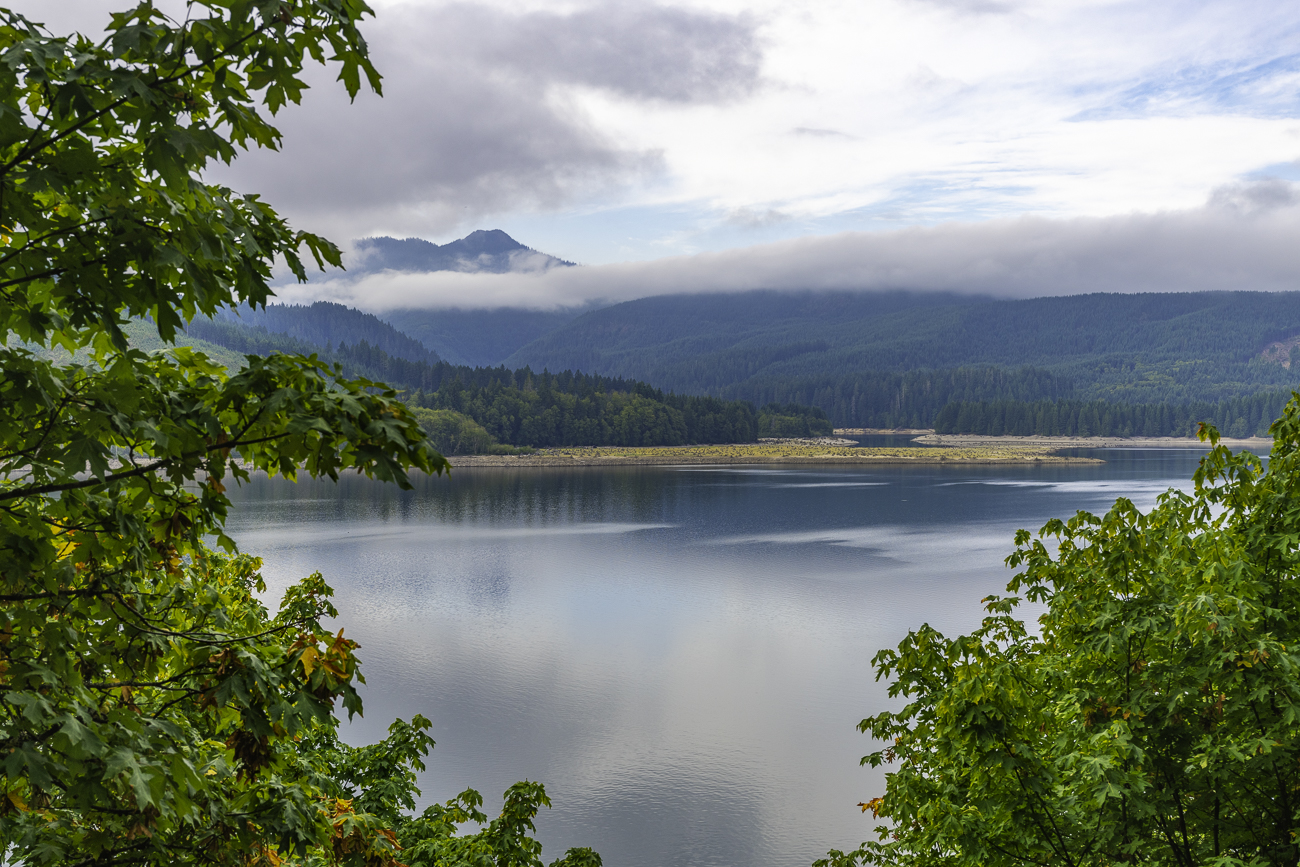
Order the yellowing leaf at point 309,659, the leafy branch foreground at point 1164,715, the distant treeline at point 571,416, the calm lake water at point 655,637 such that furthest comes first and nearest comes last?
the distant treeline at point 571,416
the calm lake water at point 655,637
the leafy branch foreground at point 1164,715
the yellowing leaf at point 309,659

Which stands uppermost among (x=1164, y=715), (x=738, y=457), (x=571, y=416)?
(x=571, y=416)

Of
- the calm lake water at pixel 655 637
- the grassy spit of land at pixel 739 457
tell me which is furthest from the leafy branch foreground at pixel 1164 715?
the grassy spit of land at pixel 739 457

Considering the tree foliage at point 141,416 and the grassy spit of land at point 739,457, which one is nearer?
the tree foliage at point 141,416

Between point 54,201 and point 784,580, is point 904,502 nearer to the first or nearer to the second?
point 784,580

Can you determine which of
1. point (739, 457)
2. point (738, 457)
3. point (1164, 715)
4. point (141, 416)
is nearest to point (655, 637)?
point (1164, 715)

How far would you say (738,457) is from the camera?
171 metres

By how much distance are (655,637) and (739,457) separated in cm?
13339

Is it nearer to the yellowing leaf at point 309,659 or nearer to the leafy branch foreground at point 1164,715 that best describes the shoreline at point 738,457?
the leafy branch foreground at point 1164,715

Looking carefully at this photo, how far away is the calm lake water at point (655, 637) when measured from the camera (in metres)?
22.8

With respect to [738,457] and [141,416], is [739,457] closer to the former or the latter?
[738,457]

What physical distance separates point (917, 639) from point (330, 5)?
9298 mm

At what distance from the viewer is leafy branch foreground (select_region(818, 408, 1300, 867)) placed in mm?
6531

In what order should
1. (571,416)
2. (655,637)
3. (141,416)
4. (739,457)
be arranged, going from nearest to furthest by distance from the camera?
(141,416) → (655,637) → (739,457) → (571,416)

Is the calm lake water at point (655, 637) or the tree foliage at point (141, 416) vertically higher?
the tree foliage at point (141, 416)
